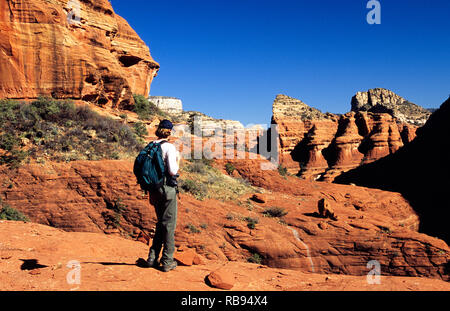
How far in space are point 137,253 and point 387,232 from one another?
10.3m

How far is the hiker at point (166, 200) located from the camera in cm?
379

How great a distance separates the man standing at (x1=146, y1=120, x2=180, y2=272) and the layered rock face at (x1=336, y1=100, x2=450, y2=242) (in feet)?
75.7

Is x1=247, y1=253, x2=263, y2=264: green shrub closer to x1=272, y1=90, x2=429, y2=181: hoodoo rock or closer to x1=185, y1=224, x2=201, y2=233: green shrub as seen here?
x1=185, y1=224, x2=201, y2=233: green shrub

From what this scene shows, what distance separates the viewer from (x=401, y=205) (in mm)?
21953

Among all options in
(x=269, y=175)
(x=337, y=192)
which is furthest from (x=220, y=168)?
(x=337, y=192)

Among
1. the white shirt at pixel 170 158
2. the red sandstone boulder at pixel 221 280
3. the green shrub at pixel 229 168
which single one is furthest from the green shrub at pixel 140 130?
the red sandstone boulder at pixel 221 280

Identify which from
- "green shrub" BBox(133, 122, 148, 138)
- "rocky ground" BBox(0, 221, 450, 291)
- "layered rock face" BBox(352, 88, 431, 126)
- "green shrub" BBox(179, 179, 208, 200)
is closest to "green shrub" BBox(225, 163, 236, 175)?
"green shrub" BBox(133, 122, 148, 138)

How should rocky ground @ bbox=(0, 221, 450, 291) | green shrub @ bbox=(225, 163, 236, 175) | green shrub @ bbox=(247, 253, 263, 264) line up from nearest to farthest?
rocky ground @ bbox=(0, 221, 450, 291), green shrub @ bbox=(247, 253, 263, 264), green shrub @ bbox=(225, 163, 236, 175)

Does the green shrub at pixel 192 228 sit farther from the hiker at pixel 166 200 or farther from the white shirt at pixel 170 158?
the white shirt at pixel 170 158

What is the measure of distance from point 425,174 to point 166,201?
35086mm

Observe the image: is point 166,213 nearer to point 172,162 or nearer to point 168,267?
point 172,162

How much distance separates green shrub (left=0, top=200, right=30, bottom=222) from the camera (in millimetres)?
7098

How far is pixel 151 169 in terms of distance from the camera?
12.4 feet

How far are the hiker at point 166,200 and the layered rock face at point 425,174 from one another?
75.8 ft
